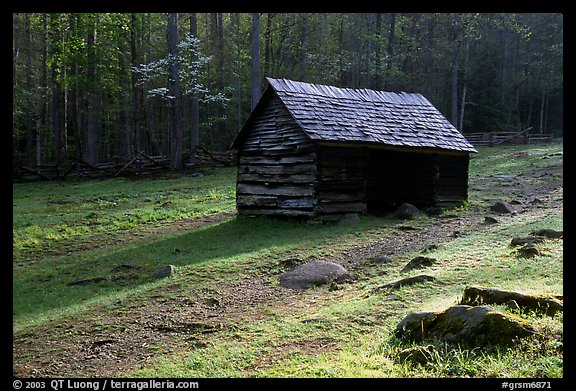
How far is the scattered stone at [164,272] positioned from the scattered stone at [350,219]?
20.9 feet

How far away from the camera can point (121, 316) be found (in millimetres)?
7742

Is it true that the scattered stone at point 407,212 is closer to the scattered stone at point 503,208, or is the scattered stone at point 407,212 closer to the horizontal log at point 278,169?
the scattered stone at point 503,208

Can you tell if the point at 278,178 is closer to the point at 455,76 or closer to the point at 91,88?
the point at 91,88

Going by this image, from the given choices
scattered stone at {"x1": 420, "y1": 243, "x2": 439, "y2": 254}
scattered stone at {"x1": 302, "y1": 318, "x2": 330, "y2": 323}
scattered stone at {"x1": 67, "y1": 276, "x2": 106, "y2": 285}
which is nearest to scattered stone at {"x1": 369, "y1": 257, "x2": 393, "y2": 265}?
scattered stone at {"x1": 420, "y1": 243, "x2": 439, "y2": 254}

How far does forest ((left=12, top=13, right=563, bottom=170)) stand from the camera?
99.6 ft

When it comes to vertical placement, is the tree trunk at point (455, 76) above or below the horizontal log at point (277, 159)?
above

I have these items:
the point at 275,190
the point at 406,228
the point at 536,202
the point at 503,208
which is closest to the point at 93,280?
the point at 275,190

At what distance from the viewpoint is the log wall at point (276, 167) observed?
15.3 meters

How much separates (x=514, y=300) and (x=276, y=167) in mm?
11281

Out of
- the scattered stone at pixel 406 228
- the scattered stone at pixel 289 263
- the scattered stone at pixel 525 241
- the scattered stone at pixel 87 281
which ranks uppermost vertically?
the scattered stone at pixel 525 241

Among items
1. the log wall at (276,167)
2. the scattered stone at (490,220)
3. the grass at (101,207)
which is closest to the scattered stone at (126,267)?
the grass at (101,207)

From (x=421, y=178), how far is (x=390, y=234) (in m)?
5.44
